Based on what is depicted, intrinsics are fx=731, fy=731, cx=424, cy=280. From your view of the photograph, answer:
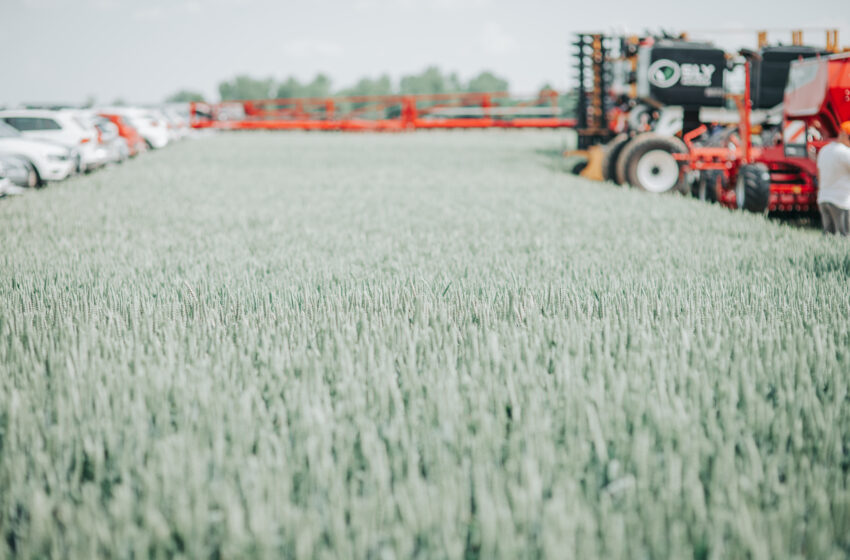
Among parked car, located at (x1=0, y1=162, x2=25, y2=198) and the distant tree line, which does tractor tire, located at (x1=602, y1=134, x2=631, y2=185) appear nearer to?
parked car, located at (x1=0, y1=162, x2=25, y2=198)

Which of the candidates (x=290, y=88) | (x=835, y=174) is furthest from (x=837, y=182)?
(x=290, y=88)

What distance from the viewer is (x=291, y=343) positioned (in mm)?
3910

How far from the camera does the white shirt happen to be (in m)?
7.03

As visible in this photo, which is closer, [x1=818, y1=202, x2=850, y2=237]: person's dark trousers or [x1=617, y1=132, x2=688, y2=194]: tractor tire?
[x1=818, y1=202, x2=850, y2=237]: person's dark trousers

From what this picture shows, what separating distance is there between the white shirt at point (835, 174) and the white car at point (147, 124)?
21.2m

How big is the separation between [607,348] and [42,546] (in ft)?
8.19

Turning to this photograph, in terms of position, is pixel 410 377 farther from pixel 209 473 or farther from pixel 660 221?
pixel 660 221

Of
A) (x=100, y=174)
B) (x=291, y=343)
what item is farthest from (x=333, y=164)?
(x=291, y=343)

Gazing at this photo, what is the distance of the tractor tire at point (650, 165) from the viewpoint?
480 inches

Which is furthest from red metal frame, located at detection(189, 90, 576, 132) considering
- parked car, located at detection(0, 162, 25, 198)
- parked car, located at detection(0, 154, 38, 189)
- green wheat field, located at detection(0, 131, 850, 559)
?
green wheat field, located at detection(0, 131, 850, 559)

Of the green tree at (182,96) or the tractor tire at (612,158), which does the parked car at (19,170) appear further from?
the green tree at (182,96)

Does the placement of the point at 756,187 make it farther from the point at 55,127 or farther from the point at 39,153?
the point at 55,127

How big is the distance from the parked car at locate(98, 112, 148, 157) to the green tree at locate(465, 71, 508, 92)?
13365 centimetres

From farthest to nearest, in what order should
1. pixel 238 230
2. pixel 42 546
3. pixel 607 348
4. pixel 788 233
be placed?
pixel 238 230 → pixel 788 233 → pixel 607 348 → pixel 42 546
